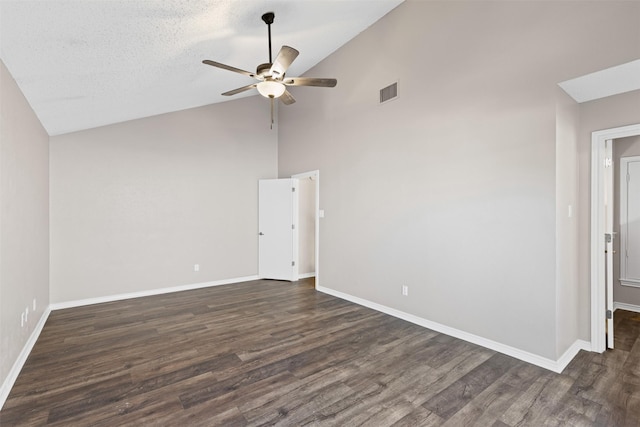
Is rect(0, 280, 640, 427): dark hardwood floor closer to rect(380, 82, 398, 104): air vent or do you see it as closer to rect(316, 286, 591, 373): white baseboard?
rect(316, 286, 591, 373): white baseboard

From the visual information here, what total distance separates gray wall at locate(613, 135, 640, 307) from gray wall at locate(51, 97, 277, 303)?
5.33 m

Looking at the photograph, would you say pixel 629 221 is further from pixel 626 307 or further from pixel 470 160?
pixel 470 160

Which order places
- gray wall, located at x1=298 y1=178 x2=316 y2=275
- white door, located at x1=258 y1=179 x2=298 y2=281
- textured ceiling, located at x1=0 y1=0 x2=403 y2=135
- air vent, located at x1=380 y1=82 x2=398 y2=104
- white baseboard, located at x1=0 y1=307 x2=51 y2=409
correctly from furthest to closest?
gray wall, located at x1=298 y1=178 x2=316 y2=275
white door, located at x1=258 y1=179 x2=298 y2=281
air vent, located at x1=380 y1=82 x2=398 y2=104
white baseboard, located at x1=0 y1=307 x2=51 y2=409
textured ceiling, located at x1=0 y1=0 x2=403 y2=135

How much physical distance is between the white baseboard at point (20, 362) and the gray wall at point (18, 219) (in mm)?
44

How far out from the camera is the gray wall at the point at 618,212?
12.3 feet

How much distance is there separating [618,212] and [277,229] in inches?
204

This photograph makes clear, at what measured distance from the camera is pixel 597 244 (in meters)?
2.87

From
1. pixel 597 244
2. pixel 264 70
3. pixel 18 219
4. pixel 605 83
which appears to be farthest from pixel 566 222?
pixel 18 219

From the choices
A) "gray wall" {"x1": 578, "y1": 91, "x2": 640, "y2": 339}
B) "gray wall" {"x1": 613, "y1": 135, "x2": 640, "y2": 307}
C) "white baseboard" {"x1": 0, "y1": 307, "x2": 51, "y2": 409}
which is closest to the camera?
"white baseboard" {"x1": 0, "y1": 307, "x2": 51, "y2": 409}

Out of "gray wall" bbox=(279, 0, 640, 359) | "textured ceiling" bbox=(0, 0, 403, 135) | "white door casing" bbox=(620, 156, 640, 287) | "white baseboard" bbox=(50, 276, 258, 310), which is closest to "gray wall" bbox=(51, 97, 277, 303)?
"white baseboard" bbox=(50, 276, 258, 310)

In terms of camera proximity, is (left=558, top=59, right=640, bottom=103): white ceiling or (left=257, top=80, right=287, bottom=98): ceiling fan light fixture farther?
(left=257, top=80, right=287, bottom=98): ceiling fan light fixture

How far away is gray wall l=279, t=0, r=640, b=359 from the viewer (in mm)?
2596

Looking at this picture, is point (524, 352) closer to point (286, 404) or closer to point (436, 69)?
point (286, 404)

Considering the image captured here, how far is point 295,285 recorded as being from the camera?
5.63m
